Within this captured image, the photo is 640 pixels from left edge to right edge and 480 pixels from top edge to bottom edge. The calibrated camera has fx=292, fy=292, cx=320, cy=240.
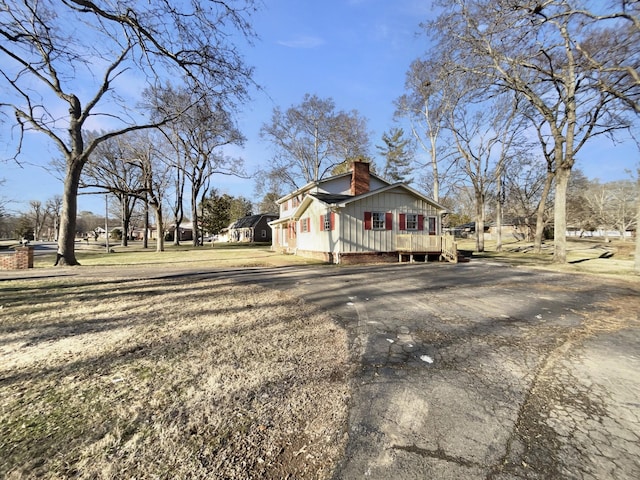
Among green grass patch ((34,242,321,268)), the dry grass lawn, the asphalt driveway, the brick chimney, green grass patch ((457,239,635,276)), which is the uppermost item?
the brick chimney

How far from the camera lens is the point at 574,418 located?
2482mm

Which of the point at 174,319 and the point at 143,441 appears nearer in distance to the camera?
the point at 143,441

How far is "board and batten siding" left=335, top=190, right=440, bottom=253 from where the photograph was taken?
15.5 metres

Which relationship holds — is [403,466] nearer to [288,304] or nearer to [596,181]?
[288,304]

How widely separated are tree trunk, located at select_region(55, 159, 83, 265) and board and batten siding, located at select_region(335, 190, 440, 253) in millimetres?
12438

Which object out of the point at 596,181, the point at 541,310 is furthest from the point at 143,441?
the point at 596,181

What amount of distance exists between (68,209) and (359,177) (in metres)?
15.2

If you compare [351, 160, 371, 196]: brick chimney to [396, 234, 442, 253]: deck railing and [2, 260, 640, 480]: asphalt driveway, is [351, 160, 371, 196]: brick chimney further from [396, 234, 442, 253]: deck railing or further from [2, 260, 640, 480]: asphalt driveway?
[2, 260, 640, 480]: asphalt driveway

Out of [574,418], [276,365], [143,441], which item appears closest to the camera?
[143,441]

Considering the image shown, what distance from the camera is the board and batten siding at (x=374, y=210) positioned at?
15.5m

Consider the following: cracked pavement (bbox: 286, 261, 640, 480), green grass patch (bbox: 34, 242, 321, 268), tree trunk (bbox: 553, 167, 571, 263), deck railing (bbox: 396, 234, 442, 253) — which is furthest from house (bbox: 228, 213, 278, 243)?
cracked pavement (bbox: 286, 261, 640, 480)

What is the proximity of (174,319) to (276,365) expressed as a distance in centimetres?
270

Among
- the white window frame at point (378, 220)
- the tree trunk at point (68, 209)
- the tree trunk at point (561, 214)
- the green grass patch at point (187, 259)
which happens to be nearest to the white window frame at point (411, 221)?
the white window frame at point (378, 220)

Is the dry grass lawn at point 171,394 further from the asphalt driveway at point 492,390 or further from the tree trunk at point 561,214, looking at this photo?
the tree trunk at point 561,214
